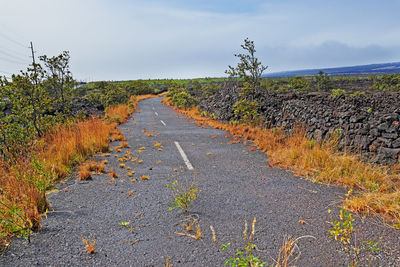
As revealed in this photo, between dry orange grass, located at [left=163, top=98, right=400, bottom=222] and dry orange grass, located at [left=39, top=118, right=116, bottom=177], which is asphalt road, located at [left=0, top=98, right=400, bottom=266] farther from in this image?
dry orange grass, located at [left=39, top=118, right=116, bottom=177]

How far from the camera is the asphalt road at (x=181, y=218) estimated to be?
2980mm

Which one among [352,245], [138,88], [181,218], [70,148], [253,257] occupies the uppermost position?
[138,88]

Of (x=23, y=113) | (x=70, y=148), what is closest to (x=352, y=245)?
(x=70, y=148)

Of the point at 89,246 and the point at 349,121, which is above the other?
the point at 349,121

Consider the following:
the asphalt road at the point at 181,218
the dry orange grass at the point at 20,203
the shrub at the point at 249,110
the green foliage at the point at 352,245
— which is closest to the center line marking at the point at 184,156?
the asphalt road at the point at 181,218

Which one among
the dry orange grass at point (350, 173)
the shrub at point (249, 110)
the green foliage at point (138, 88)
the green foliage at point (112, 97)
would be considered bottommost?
the dry orange grass at point (350, 173)

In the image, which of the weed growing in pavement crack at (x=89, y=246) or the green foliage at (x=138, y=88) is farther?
the green foliage at (x=138, y=88)

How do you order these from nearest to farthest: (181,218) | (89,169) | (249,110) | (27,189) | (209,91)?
(181,218), (27,189), (89,169), (249,110), (209,91)

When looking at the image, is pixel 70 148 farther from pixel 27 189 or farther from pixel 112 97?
pixel 112 97

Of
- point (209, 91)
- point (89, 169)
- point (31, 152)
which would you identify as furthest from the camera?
point (209, 91)

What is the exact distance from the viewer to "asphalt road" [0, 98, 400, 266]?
2980 mm

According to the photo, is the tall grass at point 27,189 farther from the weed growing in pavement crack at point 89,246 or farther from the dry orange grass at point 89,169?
the weed growing in pavement crack at point 89,246

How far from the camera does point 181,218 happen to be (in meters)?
3.96

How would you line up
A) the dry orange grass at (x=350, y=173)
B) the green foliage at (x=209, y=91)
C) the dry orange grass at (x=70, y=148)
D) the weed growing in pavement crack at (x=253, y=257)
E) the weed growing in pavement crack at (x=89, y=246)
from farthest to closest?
the green foliage at (x=209, y=91), the dry orange grass at (x=70, y=148), the dry orange grass at (x=350, y=173), the weed growing in pavement crack at (x=89, y=246), the weed growing in pavement crack at (x=253, y=257)
